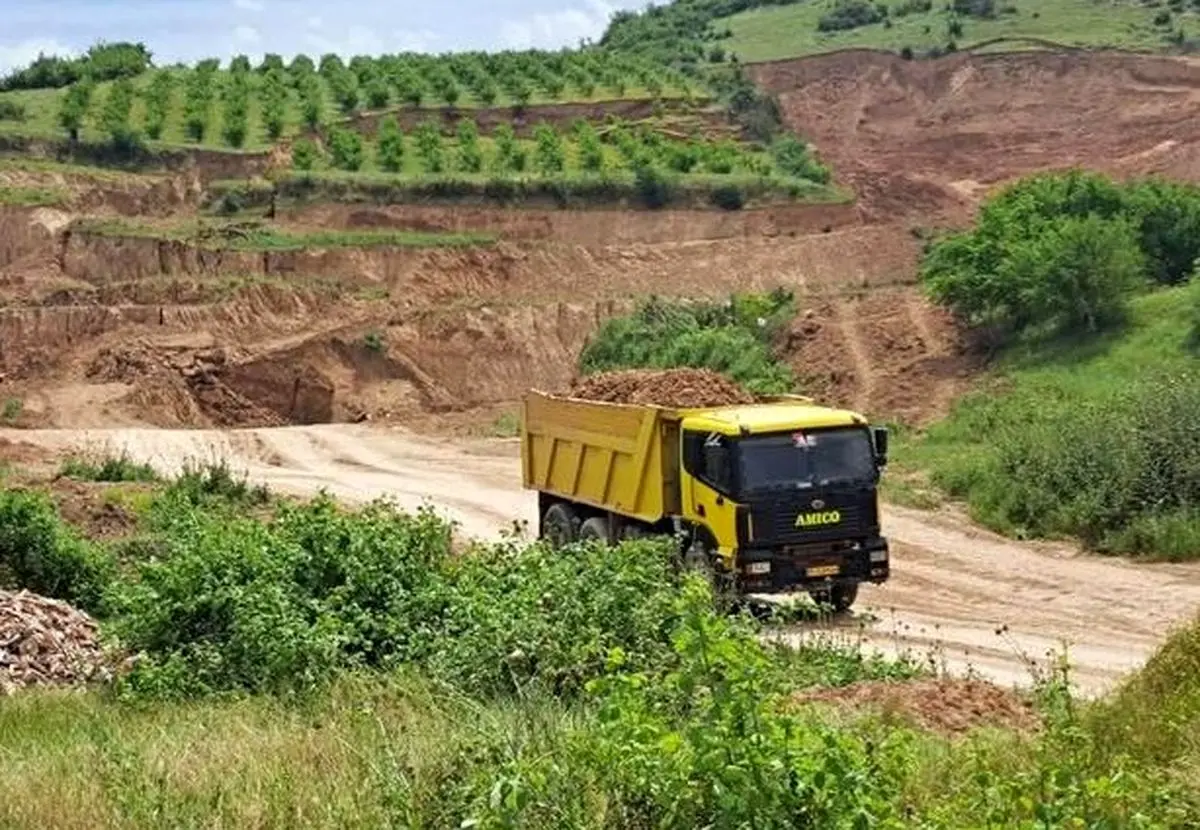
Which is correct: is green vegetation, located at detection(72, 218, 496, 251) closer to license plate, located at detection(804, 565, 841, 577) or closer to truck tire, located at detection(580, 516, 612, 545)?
truck tire, located at detection(580, 516, 612, 545)

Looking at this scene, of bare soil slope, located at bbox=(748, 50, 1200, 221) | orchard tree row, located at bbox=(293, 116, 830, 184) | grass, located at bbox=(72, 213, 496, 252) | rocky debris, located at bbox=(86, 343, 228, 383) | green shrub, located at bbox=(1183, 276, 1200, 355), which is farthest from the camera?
bare soil slope, located at bbox=(748, 50, 1200, 221)

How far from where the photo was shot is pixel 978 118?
250 ft

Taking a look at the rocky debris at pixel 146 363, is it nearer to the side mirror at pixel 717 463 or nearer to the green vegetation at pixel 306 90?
the green vegetation at pixel 306 90

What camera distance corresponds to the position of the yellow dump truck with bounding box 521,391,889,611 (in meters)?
17.6

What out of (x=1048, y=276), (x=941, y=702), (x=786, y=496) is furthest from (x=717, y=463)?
(x=1048, y=276)

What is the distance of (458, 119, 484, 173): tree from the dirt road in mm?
25410

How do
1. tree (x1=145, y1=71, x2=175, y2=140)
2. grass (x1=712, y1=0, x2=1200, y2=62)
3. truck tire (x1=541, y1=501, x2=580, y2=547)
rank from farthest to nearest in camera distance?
grass (x1=712, y1=0, x2=1200, y2=62) → tree (x1=145, y1=71, x2=175, y2=140) → truck tire (x1=541, y1=501, x2=580, y2=547)

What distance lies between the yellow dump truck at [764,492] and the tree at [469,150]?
43061 millimetres

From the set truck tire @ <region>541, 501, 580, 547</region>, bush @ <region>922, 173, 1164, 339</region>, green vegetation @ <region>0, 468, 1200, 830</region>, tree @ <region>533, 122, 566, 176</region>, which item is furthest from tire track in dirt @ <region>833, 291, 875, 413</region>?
green vegetation @ <region>0, 468, 1200, 830</region>

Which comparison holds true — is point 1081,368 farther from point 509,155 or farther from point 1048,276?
point 509,155

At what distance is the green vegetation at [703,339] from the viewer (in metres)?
40.4

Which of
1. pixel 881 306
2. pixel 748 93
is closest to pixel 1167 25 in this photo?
pixel 748 93

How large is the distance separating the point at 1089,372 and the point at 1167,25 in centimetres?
5320

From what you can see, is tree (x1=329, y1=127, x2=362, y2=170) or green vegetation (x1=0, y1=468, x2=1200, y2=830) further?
tree (x1=329, y1=127, x2=362, y2=170)
